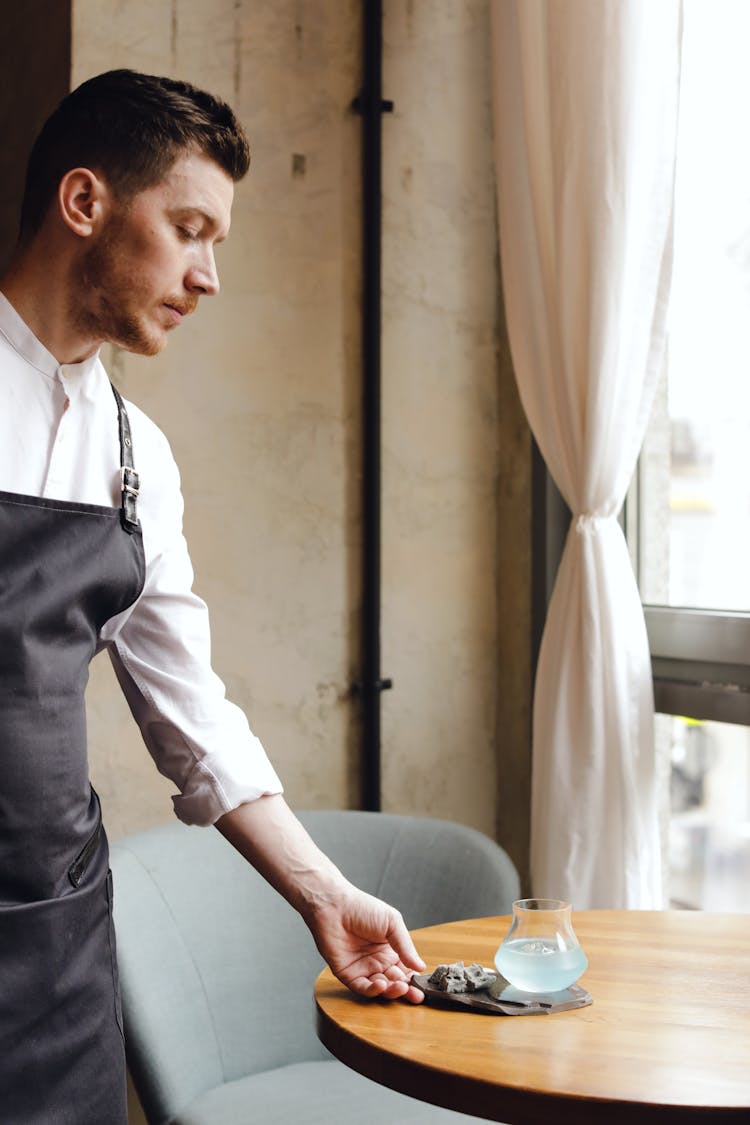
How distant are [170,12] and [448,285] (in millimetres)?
773

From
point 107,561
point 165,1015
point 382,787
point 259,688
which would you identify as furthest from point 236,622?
point 107,561

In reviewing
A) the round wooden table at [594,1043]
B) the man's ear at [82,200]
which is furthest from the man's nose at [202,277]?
the round wooden table at [594,1043]

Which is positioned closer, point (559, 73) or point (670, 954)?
point (670, 954)

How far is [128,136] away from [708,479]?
1291 millimetres

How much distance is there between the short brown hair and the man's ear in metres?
0.02

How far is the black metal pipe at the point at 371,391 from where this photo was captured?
2525mm

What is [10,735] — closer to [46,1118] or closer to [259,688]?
[46,1118]

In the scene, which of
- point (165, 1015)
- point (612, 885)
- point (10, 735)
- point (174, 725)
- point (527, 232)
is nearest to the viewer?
point (10, 735)

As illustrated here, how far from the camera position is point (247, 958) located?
6.54 ft

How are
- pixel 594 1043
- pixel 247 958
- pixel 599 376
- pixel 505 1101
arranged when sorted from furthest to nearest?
pixel 599 376
pixel 247 958
pixel 594 1043
pixel 505 1101

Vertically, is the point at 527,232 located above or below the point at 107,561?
above

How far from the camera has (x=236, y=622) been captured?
240 cm

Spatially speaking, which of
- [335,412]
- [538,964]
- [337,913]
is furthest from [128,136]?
[335,412]

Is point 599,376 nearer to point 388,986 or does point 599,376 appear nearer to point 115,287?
point 115,287
